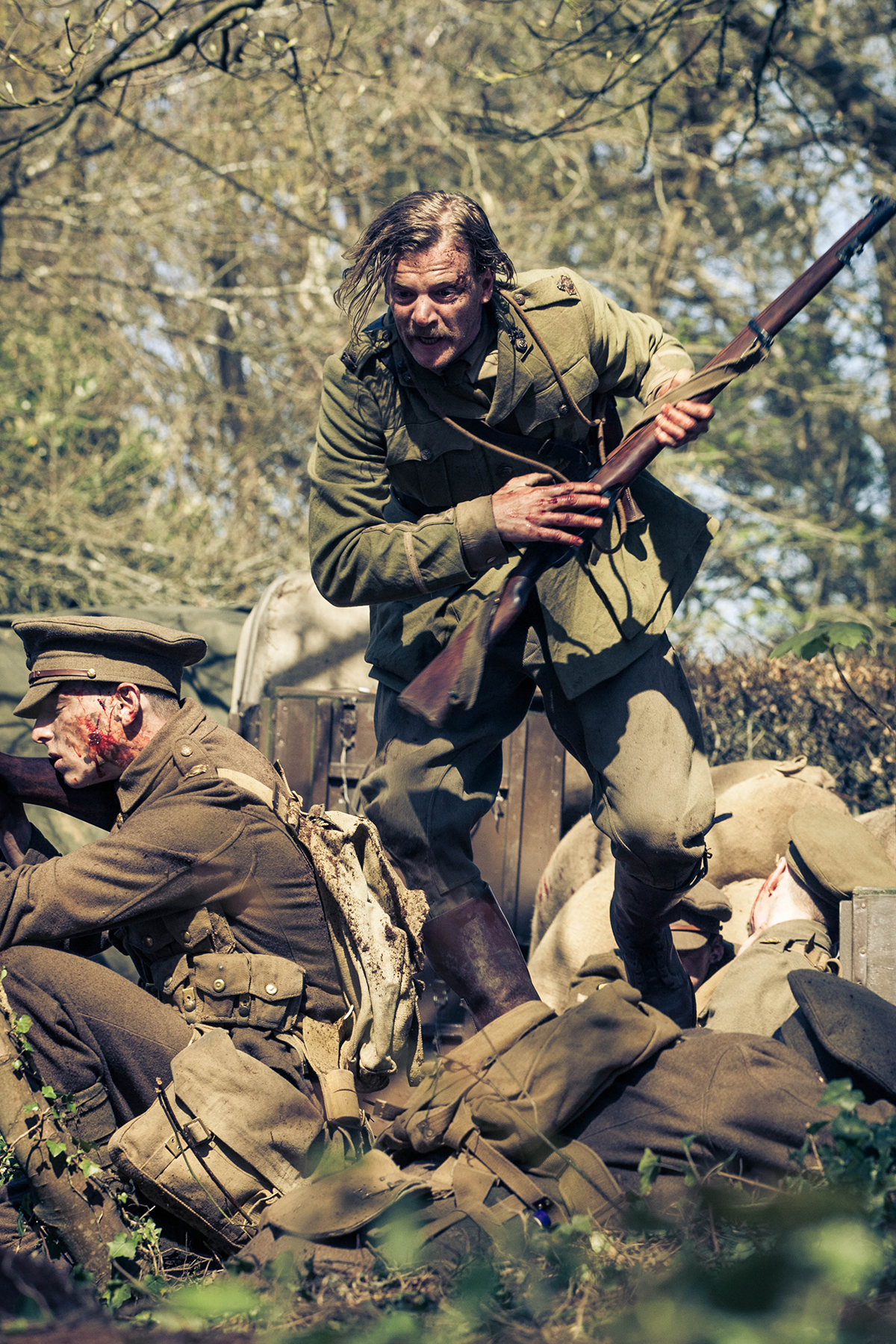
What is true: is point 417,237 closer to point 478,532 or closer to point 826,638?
point 478,532

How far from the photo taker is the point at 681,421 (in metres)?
3.08

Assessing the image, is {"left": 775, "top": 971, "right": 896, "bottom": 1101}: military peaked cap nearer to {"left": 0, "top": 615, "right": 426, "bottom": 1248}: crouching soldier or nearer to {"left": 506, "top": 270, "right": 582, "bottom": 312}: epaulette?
{"left": 0, "top": 615, "right": 426, "bottom": 1248}: crouching soldier

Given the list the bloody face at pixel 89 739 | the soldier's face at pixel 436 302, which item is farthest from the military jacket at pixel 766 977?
the soldier's face at pixel 436 302

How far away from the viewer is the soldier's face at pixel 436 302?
10.00 ft

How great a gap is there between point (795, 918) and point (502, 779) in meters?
1.60

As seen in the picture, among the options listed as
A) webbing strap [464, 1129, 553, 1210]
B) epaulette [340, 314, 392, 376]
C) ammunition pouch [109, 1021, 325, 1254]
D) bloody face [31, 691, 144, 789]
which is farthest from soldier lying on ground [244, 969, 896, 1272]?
epaulette [340, 314, 392, 376]

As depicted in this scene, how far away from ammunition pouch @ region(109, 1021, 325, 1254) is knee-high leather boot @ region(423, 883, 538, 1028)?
0.63 m

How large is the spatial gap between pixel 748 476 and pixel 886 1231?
11768mm

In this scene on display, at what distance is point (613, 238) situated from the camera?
1227 centimetres

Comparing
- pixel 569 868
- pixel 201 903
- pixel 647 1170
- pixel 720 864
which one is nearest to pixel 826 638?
pixel 720 864

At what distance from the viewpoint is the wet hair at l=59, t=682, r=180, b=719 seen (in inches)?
125

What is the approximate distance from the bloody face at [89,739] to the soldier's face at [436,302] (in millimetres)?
1252

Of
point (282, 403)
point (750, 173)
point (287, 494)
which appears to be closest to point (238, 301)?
point (282, 403)

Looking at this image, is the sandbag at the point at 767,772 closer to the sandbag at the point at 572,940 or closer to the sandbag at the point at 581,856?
the sandbag at the point at 581,856
